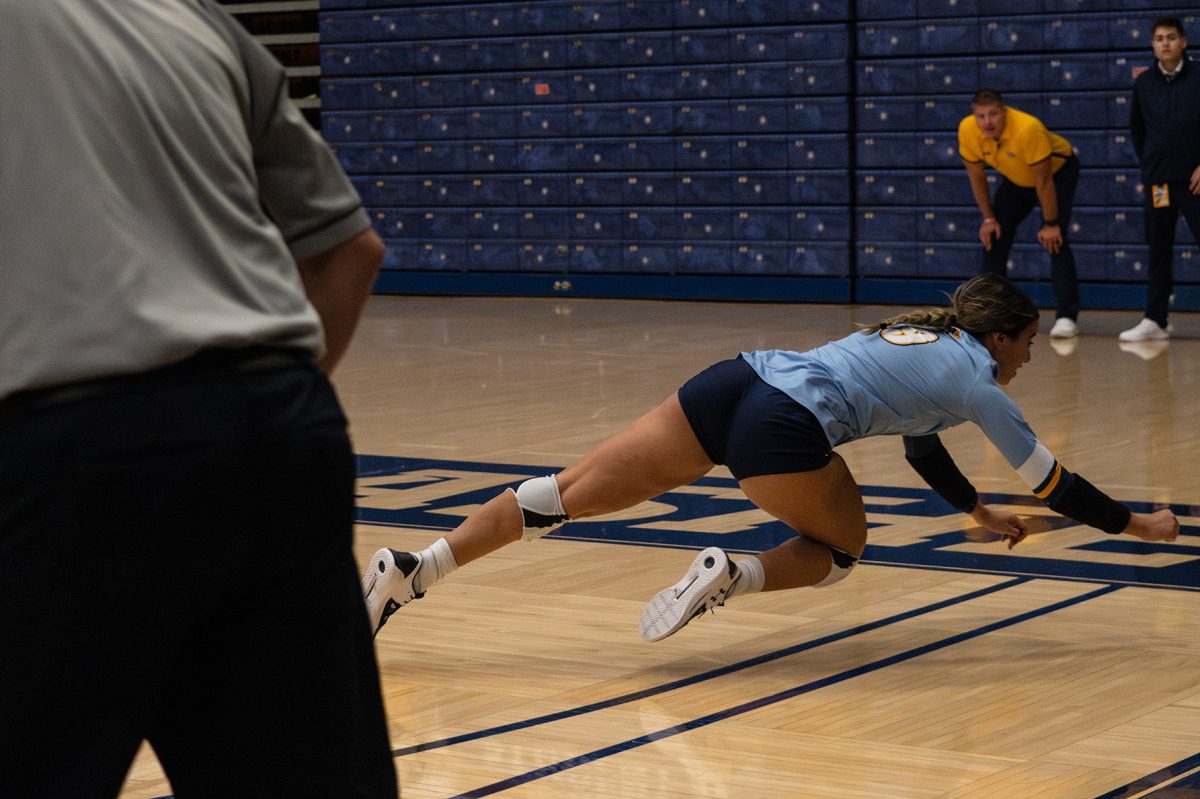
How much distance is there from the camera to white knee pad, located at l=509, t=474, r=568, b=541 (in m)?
4.15

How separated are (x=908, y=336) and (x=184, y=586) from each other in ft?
9.17

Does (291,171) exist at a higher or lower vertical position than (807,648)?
higher

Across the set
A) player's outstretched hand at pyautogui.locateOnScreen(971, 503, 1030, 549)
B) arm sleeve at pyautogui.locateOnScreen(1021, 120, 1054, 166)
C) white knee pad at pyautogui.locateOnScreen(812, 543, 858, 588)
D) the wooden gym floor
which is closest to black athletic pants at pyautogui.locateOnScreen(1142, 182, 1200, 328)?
arm sleeve at pyautogui.locateOnScreen(1021, 120, 1054, 166)

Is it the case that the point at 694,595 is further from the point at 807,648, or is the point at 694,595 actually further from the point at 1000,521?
the point at 1000,521

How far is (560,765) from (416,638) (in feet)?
3.53

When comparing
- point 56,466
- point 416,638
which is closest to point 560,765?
point 416,638

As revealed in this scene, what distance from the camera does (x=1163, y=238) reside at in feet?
37.0

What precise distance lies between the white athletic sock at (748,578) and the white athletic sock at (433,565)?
1.94ft

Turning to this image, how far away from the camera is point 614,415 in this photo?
8023 mm

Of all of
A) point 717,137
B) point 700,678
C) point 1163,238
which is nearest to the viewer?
point 700,678

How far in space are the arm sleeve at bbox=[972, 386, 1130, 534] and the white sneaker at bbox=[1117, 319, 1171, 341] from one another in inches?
284

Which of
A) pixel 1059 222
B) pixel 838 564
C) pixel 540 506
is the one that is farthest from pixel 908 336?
pixel 1059 222

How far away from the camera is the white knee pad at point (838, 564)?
413 centimetres

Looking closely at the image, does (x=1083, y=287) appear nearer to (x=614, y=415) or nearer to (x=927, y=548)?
(x=614, y=415)
